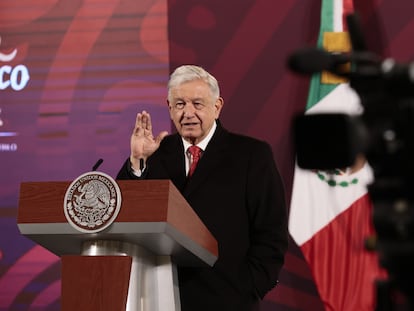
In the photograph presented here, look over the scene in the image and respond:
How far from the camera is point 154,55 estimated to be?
4551 millimetres

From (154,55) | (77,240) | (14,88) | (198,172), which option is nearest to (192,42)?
(154,55)

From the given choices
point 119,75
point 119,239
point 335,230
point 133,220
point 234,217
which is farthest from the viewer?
point 119,75

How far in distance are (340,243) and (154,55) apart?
1443 millimetres

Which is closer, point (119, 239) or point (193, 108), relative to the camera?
point (119, 239)

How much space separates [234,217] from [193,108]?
0.47 m

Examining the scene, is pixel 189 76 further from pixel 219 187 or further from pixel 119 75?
pixel 119 75

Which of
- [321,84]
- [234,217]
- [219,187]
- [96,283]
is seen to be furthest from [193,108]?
[321,84]

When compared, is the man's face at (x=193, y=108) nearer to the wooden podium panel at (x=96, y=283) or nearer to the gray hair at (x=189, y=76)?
the gray hair at (x=189, y=76)

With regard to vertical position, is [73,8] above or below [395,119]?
above

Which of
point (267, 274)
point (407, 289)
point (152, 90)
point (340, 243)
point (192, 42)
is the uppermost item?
point (192, 42)

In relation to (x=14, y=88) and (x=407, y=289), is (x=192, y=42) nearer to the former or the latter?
(x=14, y=88)

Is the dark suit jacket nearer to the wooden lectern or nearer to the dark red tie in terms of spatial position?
the dark red tie

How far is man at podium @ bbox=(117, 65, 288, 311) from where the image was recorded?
9.54 ft

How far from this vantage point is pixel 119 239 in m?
2.44
